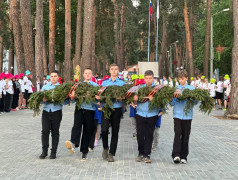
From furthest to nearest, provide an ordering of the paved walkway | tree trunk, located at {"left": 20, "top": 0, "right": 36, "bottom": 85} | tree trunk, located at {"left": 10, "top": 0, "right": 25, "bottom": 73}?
tree trunk, located at {"left": 10, "top": 0, "right": 25, "bottom": 73} → tree trunk, located at {"left": 20, "top": 0, "right": 36, "bottom": 85} → the paved walkway

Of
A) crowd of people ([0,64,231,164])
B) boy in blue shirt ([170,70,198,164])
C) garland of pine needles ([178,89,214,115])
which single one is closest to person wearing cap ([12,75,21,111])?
crowd of people ([0,64,231,164])

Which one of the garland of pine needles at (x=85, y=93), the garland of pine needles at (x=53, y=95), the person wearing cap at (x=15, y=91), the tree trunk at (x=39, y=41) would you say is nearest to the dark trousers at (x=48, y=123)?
the garland of pine needles at (x=53, y=95)

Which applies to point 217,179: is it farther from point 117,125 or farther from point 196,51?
point 196,51

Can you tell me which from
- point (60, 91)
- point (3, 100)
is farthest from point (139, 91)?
point (3, 100)

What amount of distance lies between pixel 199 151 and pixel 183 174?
2570 millimetres

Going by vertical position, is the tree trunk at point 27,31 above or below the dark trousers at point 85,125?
above

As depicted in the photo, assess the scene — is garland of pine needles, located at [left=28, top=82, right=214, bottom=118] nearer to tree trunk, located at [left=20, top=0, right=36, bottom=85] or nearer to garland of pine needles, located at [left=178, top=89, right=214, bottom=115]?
garland of pine needles, located at [left=178, top=89, right=214, bottom=115]

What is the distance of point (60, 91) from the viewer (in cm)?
862

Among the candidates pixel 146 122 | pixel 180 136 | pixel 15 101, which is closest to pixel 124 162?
pixel 146 122

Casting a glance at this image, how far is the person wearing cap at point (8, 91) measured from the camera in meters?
20.8

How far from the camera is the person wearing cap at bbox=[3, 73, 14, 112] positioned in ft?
68.2

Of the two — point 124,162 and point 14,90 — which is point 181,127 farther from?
point 14,90

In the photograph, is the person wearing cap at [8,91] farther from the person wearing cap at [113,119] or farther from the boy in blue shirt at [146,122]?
the boy in blue shirt at [146,122]

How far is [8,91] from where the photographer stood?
2105 cm
